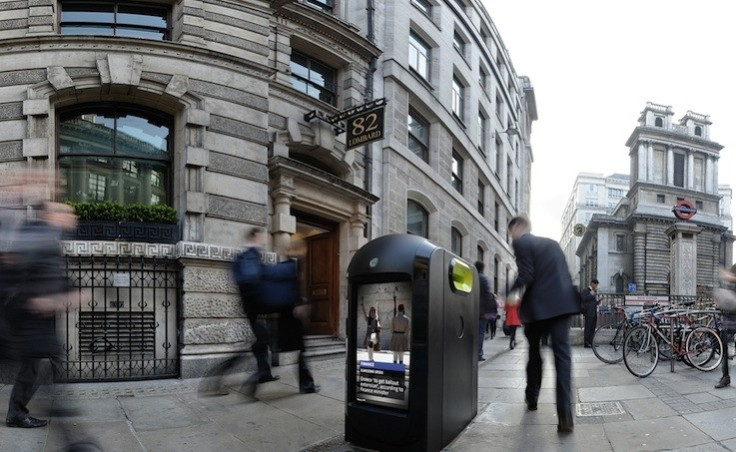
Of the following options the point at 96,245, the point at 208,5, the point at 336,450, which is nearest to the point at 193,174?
the point at 96,245

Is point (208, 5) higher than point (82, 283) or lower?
higher

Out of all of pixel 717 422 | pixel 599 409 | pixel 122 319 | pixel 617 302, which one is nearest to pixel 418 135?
pixel 617 302

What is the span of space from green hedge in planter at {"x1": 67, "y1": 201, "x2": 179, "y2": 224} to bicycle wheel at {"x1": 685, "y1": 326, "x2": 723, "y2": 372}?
8.60 metres

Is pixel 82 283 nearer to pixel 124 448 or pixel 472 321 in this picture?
pixel 124 448

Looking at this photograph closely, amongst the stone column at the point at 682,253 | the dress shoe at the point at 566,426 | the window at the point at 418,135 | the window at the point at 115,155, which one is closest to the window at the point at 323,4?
the window at the point at 418,135

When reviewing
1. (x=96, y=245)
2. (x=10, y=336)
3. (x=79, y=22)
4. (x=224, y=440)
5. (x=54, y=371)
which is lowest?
(x=224, y=440)

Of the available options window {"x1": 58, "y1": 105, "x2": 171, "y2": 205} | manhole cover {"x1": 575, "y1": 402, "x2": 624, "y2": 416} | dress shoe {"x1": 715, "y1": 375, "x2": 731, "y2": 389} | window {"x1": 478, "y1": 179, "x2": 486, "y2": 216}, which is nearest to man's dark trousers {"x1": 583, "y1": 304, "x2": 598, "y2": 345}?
dress shoe {"x1": 715, "y1": 375, "x2": 731, "y2": 389}

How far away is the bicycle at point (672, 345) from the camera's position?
24.8 feet

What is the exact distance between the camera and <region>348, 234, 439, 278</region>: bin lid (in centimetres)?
406

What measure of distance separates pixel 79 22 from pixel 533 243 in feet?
30.0

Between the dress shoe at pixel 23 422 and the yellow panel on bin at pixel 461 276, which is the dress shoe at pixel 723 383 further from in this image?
the dress shoe at pixel 23 422

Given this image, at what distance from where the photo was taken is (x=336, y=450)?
14.1 feet

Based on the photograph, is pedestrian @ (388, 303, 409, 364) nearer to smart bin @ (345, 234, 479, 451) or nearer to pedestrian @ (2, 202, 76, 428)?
smart bin @ (345, 234, 479, 451)

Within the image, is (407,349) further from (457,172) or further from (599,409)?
(457,172)
